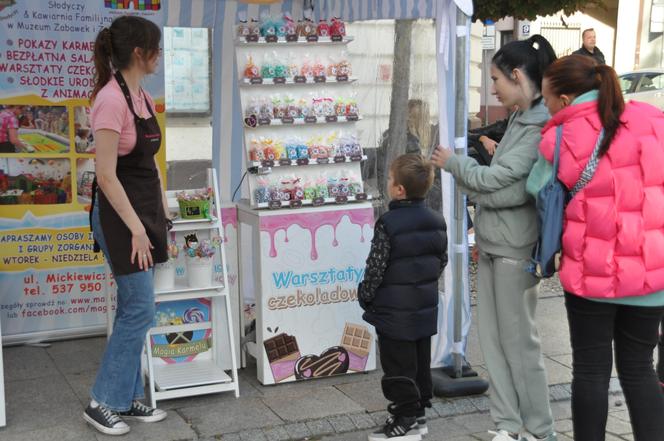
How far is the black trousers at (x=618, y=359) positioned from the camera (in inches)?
136

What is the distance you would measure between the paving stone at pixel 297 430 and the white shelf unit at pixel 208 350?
0.49 m

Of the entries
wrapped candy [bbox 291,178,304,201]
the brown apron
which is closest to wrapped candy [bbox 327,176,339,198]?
wrapped candy [bbox 291,178,304,201]

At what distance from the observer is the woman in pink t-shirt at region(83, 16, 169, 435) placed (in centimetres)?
391

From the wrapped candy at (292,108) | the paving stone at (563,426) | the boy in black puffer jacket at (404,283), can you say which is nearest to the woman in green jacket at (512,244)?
the boy in black puffer jacket at (404,283)

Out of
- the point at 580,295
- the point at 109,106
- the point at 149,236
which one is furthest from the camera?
the point at 149,236

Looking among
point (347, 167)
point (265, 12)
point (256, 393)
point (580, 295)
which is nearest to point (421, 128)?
point (347, 167)

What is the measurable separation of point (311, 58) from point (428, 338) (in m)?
1.79

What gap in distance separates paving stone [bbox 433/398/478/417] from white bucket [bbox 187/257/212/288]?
57.2 inches

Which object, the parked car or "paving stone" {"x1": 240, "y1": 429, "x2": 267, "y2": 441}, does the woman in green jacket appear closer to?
"paving stone" {"x1": 240, "y1": 429, "x2": 267, "y2": 441}

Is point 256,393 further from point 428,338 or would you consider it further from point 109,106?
point 109,106

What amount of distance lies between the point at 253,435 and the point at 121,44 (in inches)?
78.0

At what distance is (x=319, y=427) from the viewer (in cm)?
439

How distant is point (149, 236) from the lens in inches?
163

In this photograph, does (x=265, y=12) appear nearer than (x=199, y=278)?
No
